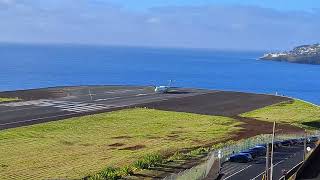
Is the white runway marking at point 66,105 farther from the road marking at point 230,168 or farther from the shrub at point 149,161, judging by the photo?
the road marking at point 230,168

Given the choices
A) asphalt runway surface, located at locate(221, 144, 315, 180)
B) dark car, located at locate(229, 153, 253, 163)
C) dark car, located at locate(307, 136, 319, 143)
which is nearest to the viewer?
asphalt runway surface, located at locate(221, 144, 315, 180)

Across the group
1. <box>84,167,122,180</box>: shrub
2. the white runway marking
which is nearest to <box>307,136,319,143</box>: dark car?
<box>84,167,122,180</box>: shrub

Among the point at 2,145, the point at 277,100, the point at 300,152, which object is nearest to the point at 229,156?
the point at 300,152

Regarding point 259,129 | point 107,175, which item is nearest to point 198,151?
point 107,175

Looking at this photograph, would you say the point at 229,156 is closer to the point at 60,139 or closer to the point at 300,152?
the point at 300,152

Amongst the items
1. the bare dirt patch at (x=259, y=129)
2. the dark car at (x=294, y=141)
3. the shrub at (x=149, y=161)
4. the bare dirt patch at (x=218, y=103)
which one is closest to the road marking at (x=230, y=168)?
the shrub at (x=149, y=161)

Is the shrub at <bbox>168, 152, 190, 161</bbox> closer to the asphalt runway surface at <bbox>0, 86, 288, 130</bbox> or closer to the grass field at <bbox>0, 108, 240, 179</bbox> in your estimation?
the grass field at <bbox>0, 108, 240, 179</bbox>

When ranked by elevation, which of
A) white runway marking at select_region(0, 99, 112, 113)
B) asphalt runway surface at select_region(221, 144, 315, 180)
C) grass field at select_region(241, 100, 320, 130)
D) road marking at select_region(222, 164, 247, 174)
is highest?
white runway marking at select_region(0, 99, 112, 113)
